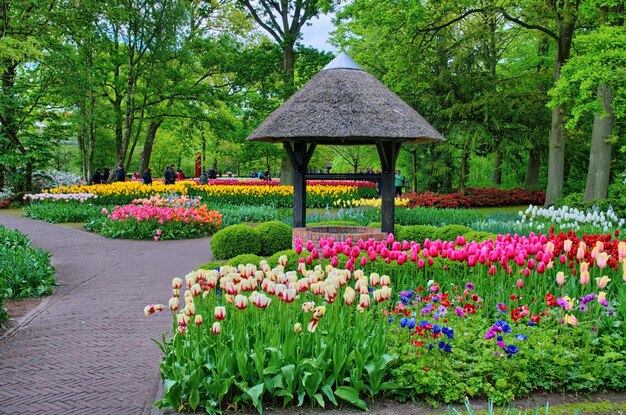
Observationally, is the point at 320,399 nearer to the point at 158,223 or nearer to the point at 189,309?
the point at 189,309

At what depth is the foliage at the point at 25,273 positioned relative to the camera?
28.1ft

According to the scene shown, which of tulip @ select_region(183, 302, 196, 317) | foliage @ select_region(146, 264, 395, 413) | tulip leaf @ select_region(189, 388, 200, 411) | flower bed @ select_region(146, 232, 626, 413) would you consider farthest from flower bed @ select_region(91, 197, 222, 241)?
tulip leaf @ select_region(189, 388, 200, 411)

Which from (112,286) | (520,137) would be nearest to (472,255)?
(112,286)

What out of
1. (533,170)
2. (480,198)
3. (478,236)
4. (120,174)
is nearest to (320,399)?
(478,236)

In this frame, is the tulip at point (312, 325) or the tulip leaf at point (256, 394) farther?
the tulip at point (312, 325)

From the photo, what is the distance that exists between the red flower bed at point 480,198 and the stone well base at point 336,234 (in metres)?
12.1

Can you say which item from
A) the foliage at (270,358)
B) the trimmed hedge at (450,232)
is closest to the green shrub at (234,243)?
the trimmed hedge at (450,232)

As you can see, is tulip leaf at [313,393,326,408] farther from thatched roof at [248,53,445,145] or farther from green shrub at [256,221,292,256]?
green shrub at [256,221,292,256]

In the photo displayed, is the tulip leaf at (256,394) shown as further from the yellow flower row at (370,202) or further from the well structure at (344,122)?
the yellow flower row at (370,202)

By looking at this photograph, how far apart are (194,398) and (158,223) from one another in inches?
468

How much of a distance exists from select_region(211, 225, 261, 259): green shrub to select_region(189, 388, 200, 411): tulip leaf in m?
7.38

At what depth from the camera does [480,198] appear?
86.7ft

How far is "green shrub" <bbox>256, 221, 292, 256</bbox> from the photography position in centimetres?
1222

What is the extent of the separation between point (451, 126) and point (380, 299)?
23402 mm
